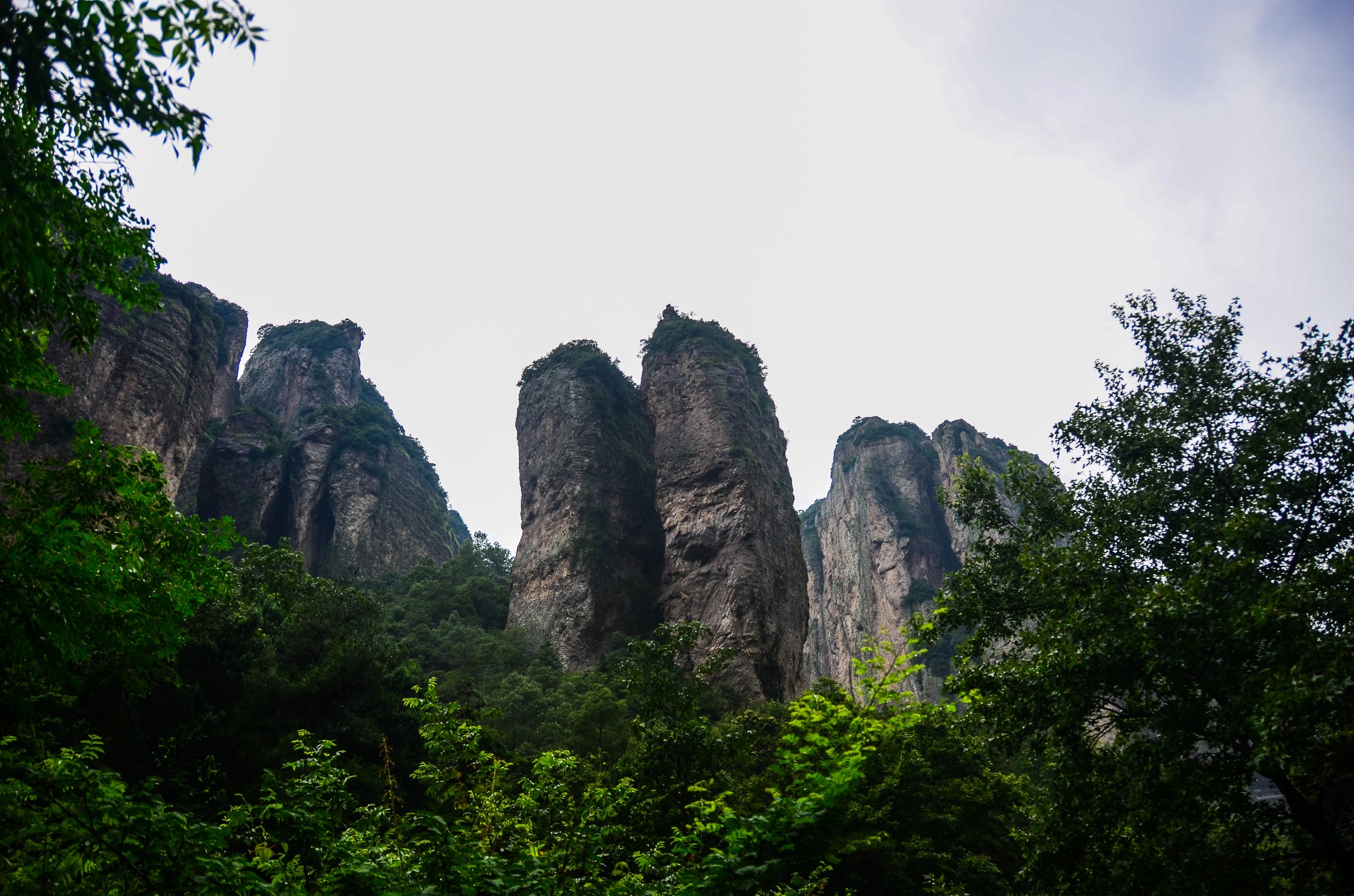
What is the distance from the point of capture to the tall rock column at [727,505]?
34.2m

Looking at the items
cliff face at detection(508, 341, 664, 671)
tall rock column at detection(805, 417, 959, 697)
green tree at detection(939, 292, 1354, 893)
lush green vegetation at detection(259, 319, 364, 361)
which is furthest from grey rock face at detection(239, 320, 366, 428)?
green tree at detection(939, 292, 1354, 893)

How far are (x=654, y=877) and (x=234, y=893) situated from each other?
4.37 metres

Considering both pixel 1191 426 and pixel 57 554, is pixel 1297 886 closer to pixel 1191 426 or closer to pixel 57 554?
pixel 1191 426

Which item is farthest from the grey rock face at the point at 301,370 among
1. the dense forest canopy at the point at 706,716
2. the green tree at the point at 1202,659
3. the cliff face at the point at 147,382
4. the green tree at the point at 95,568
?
the green tree at the point at 1202,659

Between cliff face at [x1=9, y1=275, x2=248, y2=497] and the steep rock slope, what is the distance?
1007cm

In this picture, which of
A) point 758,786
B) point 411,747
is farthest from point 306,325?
point 758,786

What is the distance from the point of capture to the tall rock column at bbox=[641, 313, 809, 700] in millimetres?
34212

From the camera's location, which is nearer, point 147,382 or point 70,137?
point 70,137

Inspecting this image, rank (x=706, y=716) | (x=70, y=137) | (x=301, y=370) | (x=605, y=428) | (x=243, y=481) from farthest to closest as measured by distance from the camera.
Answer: (x=301, y=370) < (x=243, y=481) < (x=605, y=428) < (x=706, y=716) < (x=70, y=137)

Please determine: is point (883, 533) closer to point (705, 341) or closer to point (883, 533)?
point (883, 533)

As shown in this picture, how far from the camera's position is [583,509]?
41.2m

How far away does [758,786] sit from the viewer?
13406 mm

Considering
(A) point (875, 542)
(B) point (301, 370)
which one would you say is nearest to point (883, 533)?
(A) point (875, 542)

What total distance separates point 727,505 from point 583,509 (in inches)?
325
